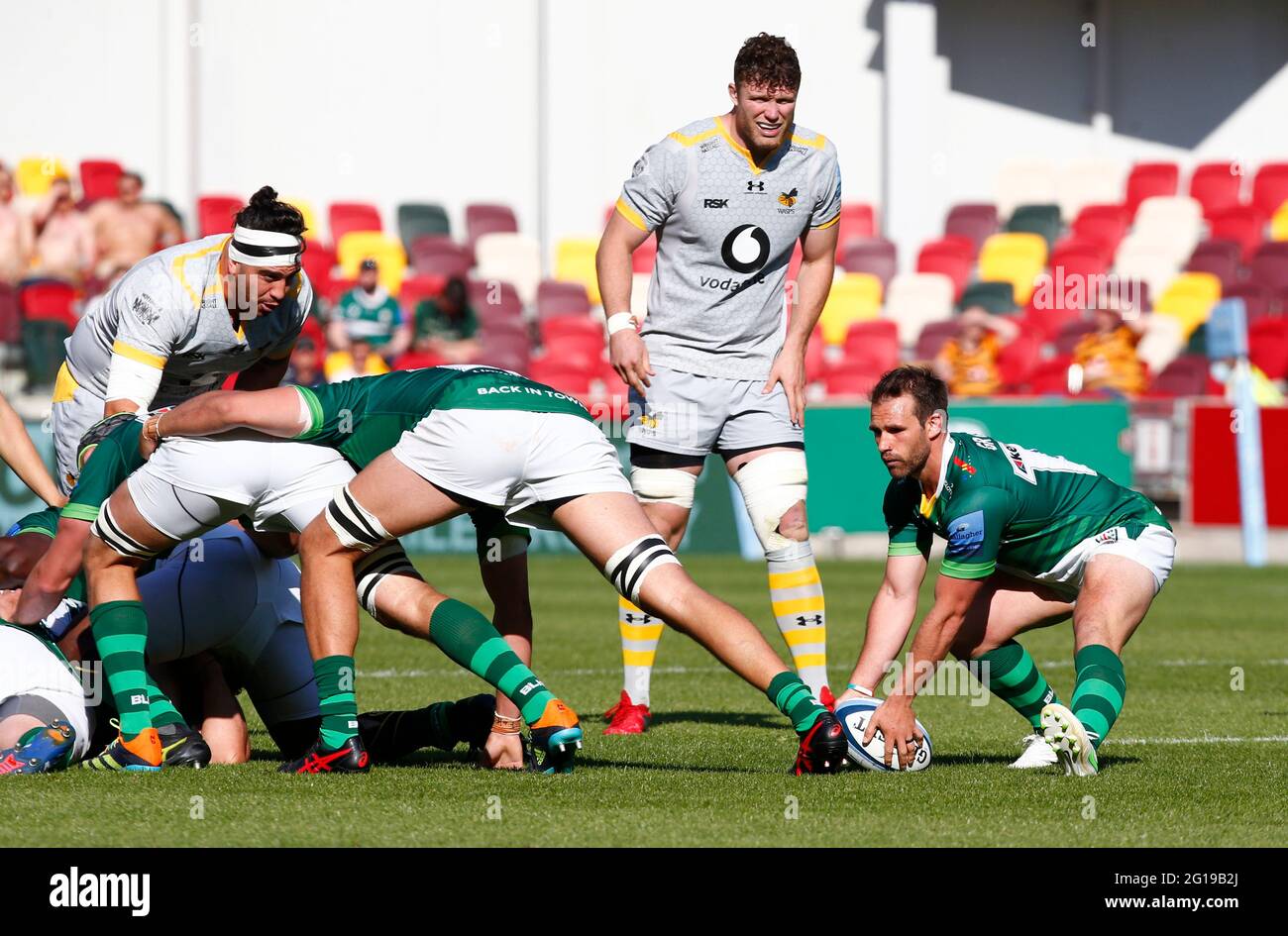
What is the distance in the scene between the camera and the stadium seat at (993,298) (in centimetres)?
2161

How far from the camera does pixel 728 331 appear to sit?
7.66m

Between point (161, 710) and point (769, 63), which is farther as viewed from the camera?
point (769, 63)

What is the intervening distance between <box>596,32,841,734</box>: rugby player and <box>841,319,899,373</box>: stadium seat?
12636mm

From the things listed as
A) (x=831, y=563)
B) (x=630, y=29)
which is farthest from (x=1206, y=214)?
(x=831, y=563)

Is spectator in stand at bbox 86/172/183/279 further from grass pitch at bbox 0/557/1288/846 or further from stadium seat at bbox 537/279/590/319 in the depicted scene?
grass pitch at bbox 0/557/1288/846

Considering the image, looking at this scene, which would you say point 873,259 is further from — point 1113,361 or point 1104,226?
point 1113,361

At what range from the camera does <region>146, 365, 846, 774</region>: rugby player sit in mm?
5770

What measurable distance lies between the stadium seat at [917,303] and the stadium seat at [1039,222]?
216cm

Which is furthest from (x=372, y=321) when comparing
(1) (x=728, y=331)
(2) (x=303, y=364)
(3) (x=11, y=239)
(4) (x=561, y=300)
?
(1) (x=728, y=331)

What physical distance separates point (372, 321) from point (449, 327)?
0.82m

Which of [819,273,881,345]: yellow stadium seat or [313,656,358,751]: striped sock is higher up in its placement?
[819,273,881,345]: yellow stadium seat

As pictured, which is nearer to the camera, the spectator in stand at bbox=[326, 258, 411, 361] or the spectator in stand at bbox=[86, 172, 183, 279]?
the spectator in stand at bbox=[326, 258, 411, 361]

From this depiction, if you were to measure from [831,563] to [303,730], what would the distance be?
10.2 metres

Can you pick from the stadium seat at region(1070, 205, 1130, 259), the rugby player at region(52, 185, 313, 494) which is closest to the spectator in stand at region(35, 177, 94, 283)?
the stadium seat at region(1070, 205, 1130, 259)
